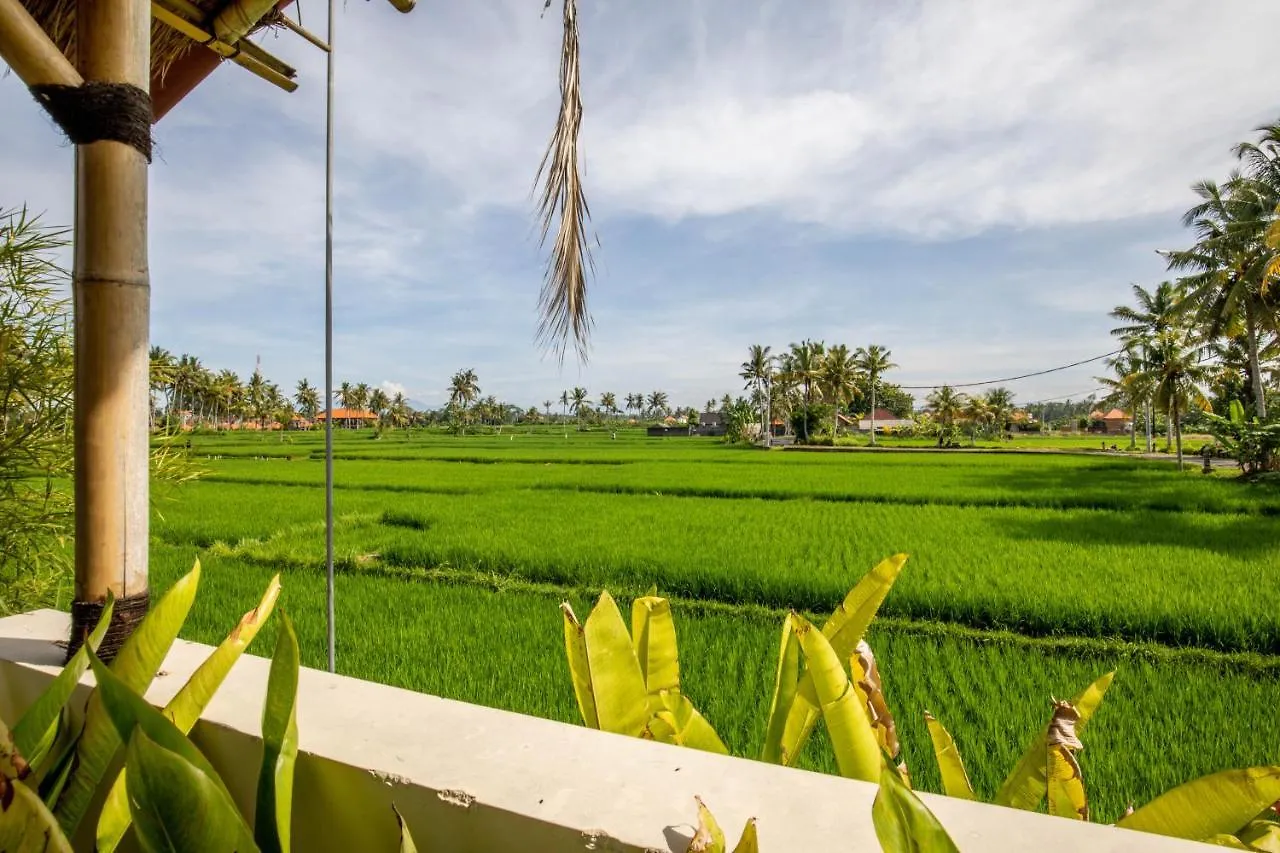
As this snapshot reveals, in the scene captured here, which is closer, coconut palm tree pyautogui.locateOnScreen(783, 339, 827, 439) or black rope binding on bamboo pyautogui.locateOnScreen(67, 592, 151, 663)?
black rope binding on bamboo pyautogui.locateOnScreen(67, 592, 151, 663)

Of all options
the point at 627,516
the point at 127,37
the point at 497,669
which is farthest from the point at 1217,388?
the point at 127,37

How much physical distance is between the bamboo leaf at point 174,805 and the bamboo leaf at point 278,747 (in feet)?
0.28

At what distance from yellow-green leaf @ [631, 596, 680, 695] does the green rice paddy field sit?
1610 mm

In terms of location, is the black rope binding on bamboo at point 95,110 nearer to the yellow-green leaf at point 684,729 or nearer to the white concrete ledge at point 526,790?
the white concrete ledge at point 526,790

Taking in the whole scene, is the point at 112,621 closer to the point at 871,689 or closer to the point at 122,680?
the point at 122,680

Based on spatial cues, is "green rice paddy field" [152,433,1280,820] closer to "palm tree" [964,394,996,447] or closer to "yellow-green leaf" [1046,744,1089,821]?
"yellow-green leaf" [1046,744,1089,821]

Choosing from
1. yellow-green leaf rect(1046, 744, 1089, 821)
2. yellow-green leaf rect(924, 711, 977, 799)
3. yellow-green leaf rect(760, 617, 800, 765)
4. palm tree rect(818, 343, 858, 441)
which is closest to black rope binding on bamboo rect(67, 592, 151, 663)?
yellow-green leaf rect(760, 617, 800, 765)

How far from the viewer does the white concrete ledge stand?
0.57m

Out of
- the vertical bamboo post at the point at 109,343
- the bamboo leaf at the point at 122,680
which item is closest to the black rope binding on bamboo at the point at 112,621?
the vertical bamboo post at the point at 109,343

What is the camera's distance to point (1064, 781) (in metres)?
Answer: 0.82

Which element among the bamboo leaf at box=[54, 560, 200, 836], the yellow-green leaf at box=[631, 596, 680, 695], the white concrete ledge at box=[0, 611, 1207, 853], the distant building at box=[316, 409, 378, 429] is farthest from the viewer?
the distant building at box=[316, 409, 378, 429]

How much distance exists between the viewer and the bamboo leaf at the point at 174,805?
1.57 ft

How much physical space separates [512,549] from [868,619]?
6.07m

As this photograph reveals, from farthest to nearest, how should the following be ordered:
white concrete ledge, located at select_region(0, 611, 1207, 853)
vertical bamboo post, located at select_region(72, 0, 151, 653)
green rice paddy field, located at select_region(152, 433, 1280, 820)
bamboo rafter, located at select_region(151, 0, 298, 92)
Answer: green rice paddy field, located at select_region(152, 433, 1280, 820), bamboo rafter, located at select_region(151, 0, 298, 92), vertical bamboo post, located at select_region(72, 0, 151, 653), white concrete ledge, located at select_region(0, 611, 1207, 853)
